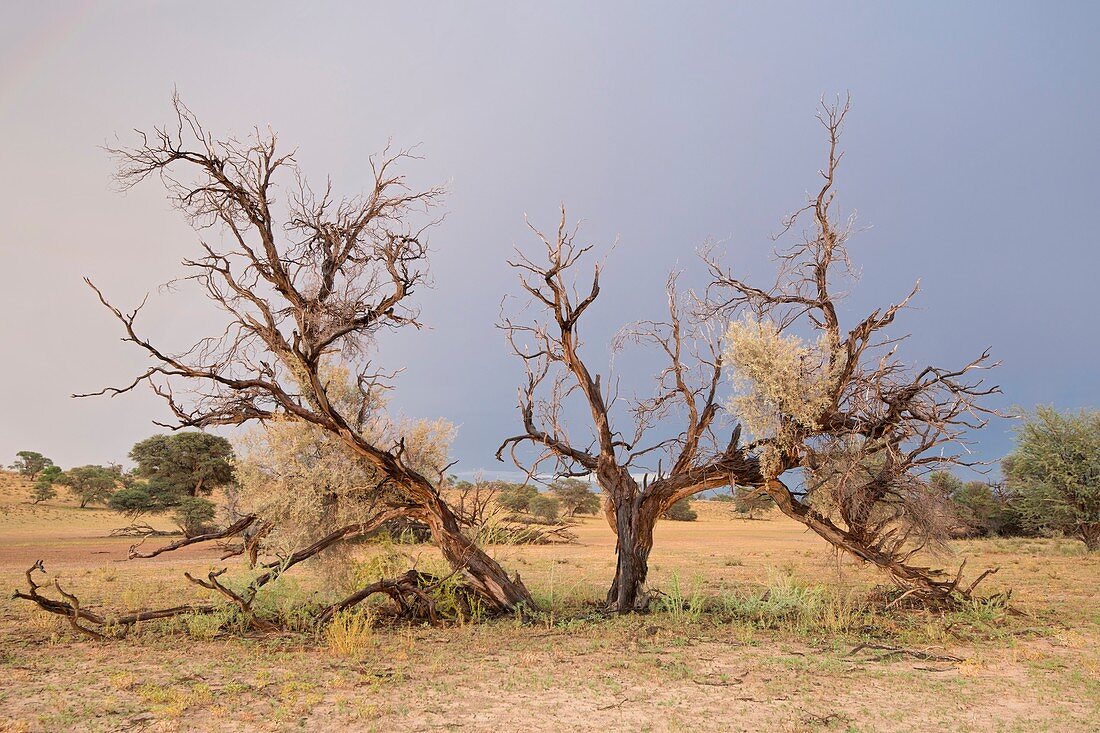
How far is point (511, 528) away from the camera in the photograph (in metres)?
12.2

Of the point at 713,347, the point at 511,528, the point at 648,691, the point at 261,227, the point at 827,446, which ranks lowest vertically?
the point at 648,691

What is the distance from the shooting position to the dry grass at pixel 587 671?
6203mm

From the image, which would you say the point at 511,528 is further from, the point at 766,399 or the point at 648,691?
the point at 648,691

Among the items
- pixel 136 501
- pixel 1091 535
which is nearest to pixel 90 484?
pixel 136 501

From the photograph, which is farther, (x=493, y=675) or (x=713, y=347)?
(x=713, y=347)

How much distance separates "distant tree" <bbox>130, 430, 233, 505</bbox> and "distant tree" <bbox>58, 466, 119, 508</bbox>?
34.4 feet

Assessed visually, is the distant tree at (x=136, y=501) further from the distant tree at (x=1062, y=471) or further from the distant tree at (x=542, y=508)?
the distant tree at (x=1062, y=471)

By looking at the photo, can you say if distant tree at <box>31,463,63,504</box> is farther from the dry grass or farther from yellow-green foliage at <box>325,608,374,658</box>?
yellow-green foliage at <box>325,608,374,658</box>

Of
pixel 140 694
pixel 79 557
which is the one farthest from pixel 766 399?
pixel 79 557

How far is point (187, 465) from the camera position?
147 ft

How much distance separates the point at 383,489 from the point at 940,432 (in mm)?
8732

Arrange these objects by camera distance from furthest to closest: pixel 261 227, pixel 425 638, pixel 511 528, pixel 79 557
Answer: pixel 79 557 < pixel 511 528 < pixel 261 227 < pixel 425 638

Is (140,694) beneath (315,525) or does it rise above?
beneath

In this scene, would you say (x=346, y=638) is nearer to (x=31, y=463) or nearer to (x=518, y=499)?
(x=518, y=499)
